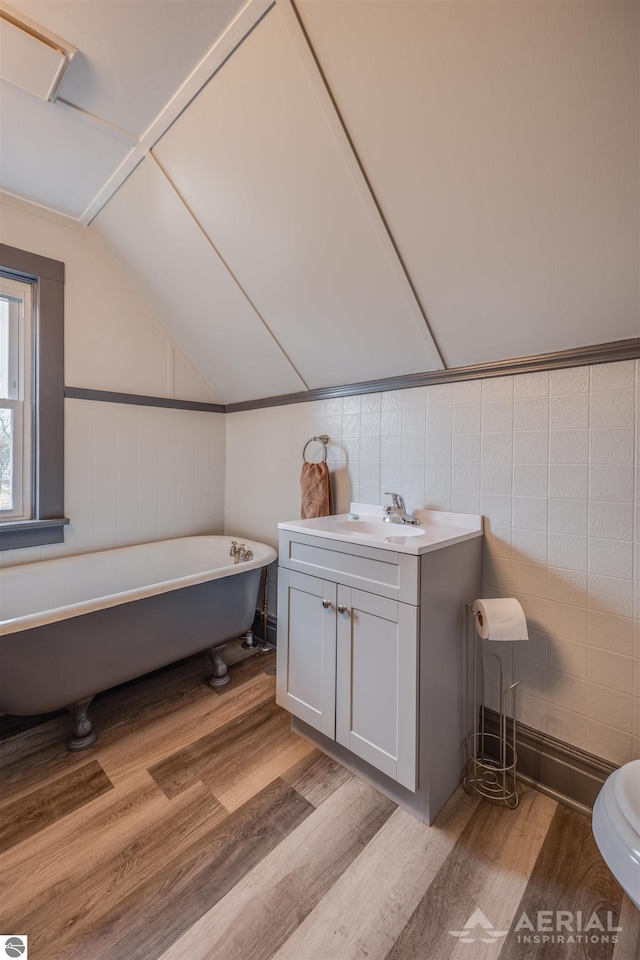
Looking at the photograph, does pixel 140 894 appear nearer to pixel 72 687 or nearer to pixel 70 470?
pixel 72 687

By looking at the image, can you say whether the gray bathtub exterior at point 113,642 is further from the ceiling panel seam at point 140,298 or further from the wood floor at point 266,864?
the ceiling panel seam at point 140,298

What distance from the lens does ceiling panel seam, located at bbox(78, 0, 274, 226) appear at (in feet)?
3.76

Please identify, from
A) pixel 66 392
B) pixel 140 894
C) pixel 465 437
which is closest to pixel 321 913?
pixel 140 894

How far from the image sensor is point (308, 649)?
167cm

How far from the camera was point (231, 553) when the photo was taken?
263 cm

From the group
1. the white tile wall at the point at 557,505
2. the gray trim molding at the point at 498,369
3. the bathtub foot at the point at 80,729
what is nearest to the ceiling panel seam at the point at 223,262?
the gray trim molding at the point at 498,369

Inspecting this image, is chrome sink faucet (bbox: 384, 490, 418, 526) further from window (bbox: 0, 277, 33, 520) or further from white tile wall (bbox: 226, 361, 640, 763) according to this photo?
window (bbox: 0, 277, 33, 520)

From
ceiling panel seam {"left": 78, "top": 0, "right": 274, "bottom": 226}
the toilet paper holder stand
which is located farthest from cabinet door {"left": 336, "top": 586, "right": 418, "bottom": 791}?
ceiling panel seam {"left": 78, "top": 0, "right": 274, "bottom": 226}

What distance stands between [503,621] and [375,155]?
1610 millimetres

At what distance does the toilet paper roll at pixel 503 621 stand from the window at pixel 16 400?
2300 millimetres

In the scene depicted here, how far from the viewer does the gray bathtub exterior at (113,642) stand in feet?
4.86

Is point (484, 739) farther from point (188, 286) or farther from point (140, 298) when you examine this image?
point (140, 298)

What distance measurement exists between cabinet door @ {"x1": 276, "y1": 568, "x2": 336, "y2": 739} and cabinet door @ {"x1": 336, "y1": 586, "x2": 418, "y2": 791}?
5 centimetres

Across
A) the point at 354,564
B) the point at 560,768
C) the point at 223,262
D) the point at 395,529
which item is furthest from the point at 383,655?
the point at 223,262
